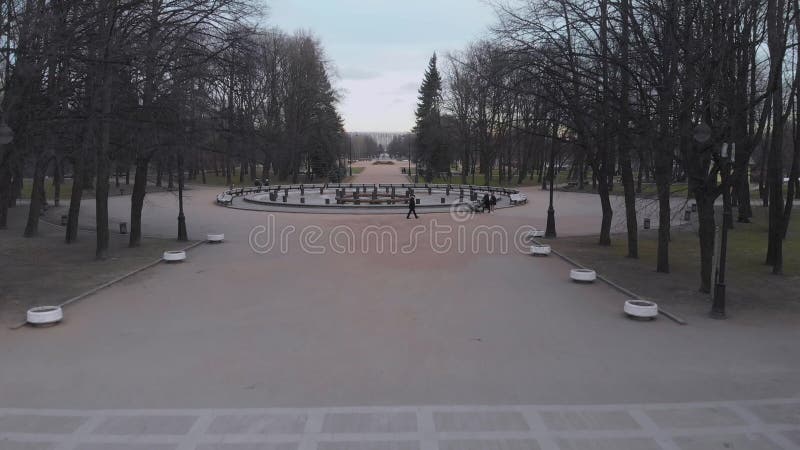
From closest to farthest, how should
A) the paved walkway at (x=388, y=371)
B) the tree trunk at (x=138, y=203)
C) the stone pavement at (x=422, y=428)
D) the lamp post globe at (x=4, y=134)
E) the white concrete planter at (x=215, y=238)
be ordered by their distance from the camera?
1. the stone pavement at (x=422, y=428)
2. the paved walkway at (x=388, y=371)
3. the lamp post globe at (x=4, y=134)
4. the tree trunk at (x=138, y=203)
5. the white concrete planter at (x=215, y=238)

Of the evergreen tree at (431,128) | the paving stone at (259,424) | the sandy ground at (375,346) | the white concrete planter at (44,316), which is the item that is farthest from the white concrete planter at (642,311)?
the evergreen tree at (431,128)

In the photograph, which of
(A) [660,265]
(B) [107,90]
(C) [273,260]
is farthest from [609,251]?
(B) [107,90]

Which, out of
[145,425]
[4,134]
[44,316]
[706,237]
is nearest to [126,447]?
[145,425]

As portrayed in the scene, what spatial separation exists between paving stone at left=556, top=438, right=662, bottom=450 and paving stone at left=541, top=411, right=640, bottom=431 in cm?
27

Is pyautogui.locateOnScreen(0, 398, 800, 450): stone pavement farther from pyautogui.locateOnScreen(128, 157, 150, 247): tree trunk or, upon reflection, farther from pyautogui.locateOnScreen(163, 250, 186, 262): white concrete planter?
pyautogui.locateOnScreen(128, 157, 150, 247): tree trunk

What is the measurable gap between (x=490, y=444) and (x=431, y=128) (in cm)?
7214

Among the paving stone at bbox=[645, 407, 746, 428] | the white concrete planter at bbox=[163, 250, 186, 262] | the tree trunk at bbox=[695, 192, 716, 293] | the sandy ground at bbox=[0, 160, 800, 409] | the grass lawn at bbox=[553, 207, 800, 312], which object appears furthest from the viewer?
the white concrete planter at bbox=[163, 250, 186, 262]

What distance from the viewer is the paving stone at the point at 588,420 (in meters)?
6.78

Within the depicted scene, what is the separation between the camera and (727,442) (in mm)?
6414

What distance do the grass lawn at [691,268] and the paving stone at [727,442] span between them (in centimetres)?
629

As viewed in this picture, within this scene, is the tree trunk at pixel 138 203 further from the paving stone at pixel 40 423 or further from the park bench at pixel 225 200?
the park bench at pixel 225 200

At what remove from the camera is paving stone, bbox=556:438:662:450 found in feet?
20.6

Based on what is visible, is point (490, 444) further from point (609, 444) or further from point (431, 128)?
point (431, 128)

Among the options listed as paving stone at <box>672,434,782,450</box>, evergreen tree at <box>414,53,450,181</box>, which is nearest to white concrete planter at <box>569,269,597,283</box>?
paving stone at <box>672,434,782,450</box>
